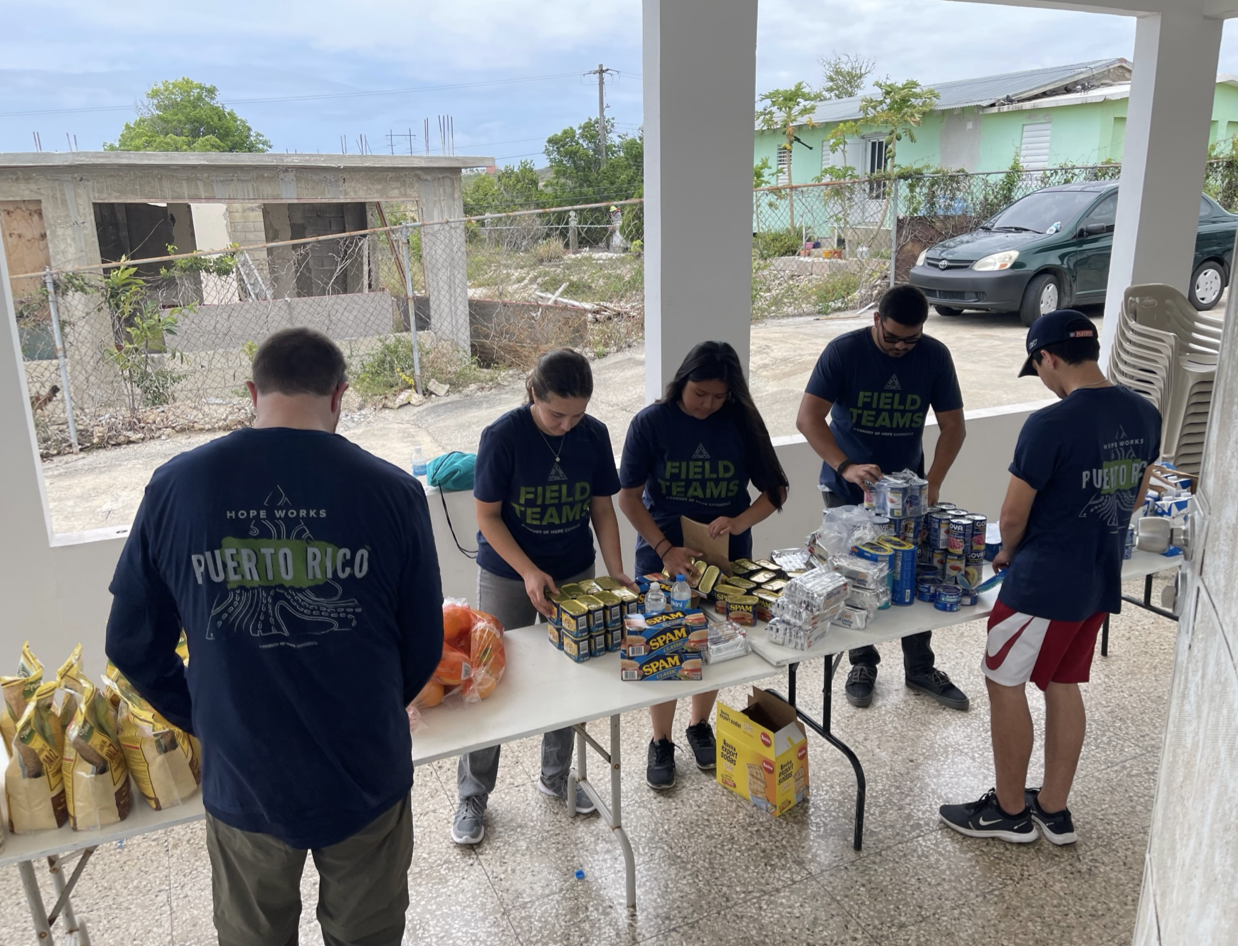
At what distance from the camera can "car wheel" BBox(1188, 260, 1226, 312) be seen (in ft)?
28.8

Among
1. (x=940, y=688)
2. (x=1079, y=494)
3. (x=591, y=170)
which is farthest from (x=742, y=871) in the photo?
(x=591, y=170)

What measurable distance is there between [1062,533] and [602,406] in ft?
18.8

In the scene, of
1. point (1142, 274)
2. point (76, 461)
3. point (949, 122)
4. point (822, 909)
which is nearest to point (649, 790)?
point (822, 909)

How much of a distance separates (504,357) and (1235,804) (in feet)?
26.5

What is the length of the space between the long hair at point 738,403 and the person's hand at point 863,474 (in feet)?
1.10

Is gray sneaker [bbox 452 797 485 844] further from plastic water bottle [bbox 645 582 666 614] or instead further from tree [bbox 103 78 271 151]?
tree [bbox 103 78 271 151]

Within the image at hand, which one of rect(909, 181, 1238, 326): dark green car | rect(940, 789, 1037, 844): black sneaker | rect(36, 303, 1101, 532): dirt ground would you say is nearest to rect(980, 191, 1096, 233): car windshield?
rect(909, 181, 1238, 326): dark green car

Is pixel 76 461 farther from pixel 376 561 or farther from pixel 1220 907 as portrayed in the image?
pixel 1220 907

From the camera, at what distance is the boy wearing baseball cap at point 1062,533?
2.33 metres

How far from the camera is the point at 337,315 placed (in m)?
8.27

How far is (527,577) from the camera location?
99.0 inches

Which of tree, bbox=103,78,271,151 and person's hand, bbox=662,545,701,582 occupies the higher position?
tree, bbox=103,78,271,151

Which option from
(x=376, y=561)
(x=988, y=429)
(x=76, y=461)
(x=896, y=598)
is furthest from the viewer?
(x=76, y=461)

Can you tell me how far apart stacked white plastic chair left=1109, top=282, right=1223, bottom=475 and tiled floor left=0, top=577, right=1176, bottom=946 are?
1.89 m
